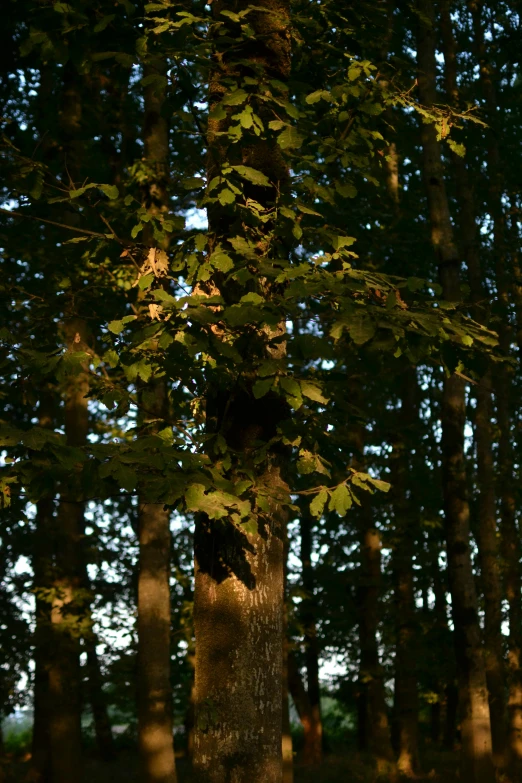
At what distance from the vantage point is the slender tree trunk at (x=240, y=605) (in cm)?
548

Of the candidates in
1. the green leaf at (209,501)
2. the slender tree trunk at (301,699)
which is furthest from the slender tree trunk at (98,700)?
the green leaf at (209,501)

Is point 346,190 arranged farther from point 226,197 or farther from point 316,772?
point 316,772

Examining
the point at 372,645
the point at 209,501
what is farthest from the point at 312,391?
the point at 372,645

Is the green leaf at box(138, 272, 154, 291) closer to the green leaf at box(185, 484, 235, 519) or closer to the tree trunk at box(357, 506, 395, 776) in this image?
the green leaf at box(185, 484, 235, 519)

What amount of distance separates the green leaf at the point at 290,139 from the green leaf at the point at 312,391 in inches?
59.4

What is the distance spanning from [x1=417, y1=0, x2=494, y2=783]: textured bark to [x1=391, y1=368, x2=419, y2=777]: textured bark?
542 centimetres

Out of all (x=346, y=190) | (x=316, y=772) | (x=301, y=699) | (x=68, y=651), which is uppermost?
(x=346, y=190)

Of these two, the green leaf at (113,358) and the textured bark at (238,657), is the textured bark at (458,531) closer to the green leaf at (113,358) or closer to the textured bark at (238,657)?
the green leaf at (113,358)

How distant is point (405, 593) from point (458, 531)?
7790 millimetres

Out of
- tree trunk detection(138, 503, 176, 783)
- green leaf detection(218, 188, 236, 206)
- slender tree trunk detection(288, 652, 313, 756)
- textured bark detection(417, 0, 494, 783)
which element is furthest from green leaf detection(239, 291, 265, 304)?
slender tree trunk detection(288, 652, 313, 756)

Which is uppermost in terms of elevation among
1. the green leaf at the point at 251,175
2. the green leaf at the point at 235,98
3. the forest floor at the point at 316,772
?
the green leaf at the point at 235,98

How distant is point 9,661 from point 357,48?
1679 centimetres

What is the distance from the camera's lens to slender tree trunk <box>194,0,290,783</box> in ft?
18.0

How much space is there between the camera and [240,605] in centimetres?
563
